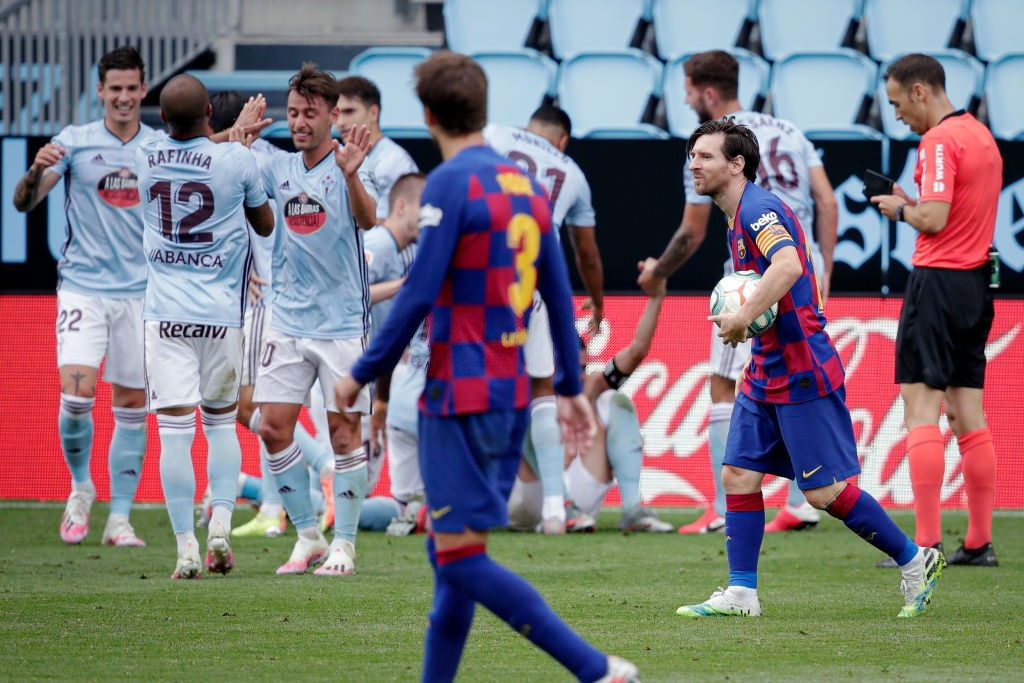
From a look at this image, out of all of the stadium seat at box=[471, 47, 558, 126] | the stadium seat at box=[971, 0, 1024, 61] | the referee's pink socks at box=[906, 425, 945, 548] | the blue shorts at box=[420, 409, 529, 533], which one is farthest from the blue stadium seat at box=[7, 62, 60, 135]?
the blue shorts at box=[420, 409, 529, 533]

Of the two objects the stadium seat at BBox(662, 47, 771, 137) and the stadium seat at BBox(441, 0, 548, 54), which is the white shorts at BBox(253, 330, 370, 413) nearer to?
the stadium seat at BBox(662, 47, 771, 137)

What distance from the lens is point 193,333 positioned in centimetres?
644

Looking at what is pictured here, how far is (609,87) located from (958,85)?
3.03 m

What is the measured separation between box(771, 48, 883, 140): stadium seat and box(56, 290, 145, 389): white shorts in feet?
21.8

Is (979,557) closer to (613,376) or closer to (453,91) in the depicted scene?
(613,376)

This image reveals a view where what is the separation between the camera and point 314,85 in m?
6.59

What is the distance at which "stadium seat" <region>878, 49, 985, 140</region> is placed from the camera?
1262 centimetres

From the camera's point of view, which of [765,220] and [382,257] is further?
[382,257]

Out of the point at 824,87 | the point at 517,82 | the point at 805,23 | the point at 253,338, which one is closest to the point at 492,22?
the point at 517,82

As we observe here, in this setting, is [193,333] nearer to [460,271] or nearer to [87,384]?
[87,384]

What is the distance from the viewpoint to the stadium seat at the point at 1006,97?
41.9 feet

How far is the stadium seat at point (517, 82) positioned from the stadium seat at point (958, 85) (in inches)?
114

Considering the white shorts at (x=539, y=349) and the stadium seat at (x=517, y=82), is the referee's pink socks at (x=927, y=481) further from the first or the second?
the stadium seat at (x=517, y=82)

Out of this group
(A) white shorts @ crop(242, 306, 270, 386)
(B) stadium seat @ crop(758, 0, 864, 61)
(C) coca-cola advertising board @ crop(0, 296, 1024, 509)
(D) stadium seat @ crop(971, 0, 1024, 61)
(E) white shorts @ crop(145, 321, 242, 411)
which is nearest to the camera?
(E) white shorts @ crop(145, 321, 242, 411)
